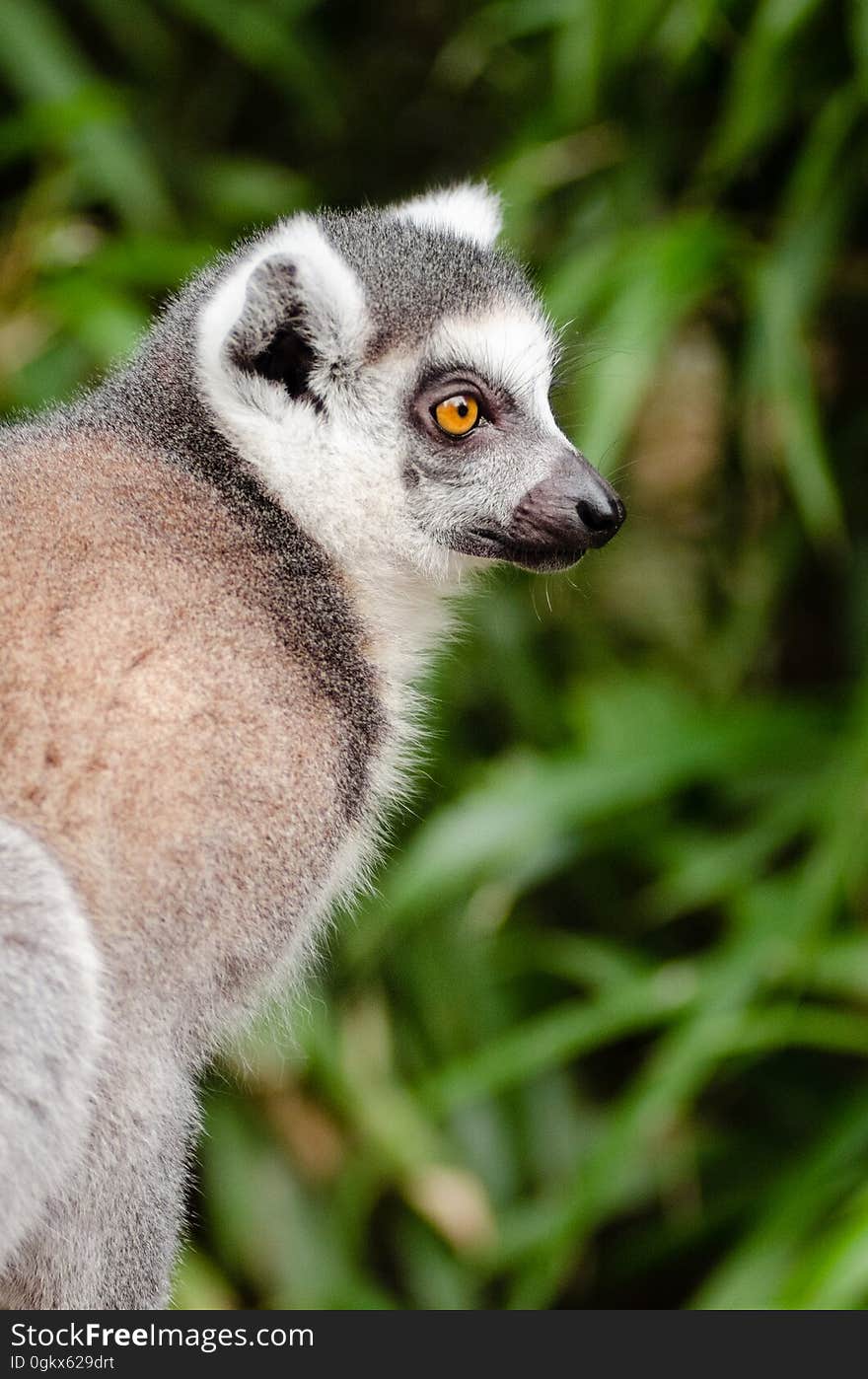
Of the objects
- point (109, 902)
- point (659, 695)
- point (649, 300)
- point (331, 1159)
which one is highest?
point (649, 300)

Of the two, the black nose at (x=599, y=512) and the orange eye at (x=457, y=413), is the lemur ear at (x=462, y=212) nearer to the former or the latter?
the orange eye at (x=457, y=413)

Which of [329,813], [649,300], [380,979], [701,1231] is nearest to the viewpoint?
[329,813]

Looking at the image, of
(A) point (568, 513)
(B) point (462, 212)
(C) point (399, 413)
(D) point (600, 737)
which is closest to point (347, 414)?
(C) point (399, 413)

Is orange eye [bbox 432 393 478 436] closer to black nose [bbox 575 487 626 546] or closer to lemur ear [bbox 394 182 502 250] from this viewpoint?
black nose [bbox 575 487 626 546]

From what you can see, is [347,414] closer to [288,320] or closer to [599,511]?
[288,320]

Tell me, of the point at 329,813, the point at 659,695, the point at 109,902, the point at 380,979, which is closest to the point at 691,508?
the point at 659,695

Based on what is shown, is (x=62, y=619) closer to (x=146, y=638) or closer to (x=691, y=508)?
(x=146, y=638)

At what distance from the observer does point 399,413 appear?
1.82 metres

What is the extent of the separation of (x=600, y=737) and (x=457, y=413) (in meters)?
1.19

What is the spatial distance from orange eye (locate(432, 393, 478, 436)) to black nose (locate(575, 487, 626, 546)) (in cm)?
17

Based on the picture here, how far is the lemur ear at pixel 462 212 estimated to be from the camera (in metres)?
2.01

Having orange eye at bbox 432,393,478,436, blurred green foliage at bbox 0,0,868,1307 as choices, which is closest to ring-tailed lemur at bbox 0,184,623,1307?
orange eye at bbox 432,393,478,436

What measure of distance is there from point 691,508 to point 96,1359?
266 cm

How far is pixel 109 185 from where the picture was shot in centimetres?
310
